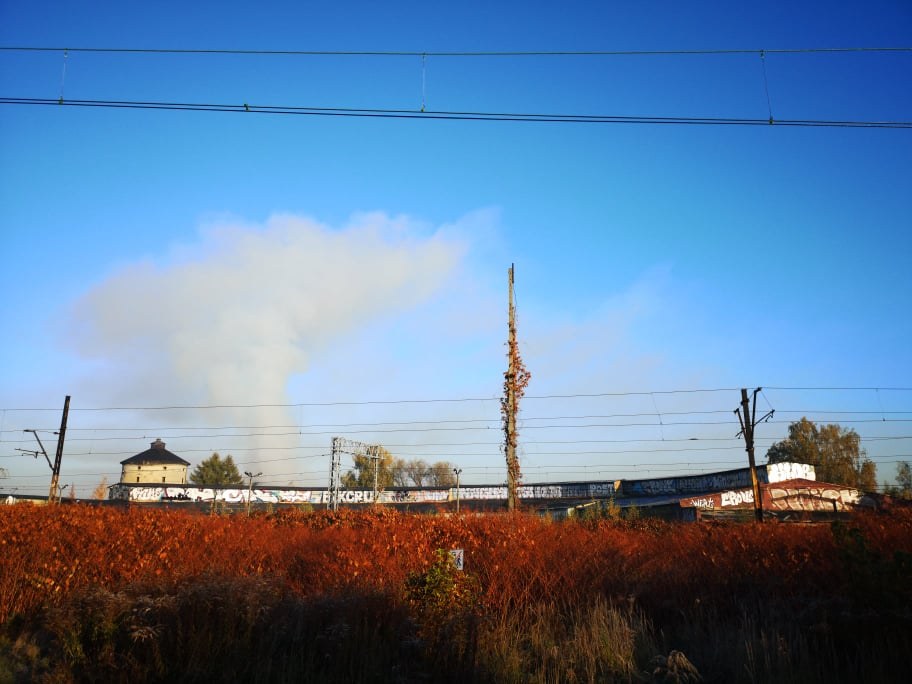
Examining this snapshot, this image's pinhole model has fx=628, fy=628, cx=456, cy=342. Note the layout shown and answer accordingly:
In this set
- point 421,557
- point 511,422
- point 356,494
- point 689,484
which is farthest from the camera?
point 356,494

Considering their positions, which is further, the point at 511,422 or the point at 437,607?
the point at 511,422

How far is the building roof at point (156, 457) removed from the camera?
79.8m

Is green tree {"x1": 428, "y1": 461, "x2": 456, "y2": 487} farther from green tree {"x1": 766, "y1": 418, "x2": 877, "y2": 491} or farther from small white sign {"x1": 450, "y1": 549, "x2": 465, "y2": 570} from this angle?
small white sign {"x1": 450, "y1": 549, "x2": 465, "y2": 570}

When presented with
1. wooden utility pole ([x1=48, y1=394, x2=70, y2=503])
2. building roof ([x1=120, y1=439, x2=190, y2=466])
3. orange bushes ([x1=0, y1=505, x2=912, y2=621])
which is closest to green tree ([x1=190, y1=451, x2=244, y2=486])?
building roof ([x1=120, y1=439, x2=190, y2=466])

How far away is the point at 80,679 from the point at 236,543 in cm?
582

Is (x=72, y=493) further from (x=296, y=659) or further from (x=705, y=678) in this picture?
(x=705, y=678)

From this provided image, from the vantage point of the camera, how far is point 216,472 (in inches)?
Result: 3878

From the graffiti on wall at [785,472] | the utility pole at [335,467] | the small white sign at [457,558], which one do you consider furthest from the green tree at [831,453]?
the small white sign at [457,558]

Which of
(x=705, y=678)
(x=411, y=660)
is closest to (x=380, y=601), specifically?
(x=411, y=660)

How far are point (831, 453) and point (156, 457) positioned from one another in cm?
7875

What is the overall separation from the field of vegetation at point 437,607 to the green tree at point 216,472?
93005 millimetres

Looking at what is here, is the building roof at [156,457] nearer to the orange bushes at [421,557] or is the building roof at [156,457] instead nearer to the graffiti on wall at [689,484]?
the graffiti on wall at [689,484]

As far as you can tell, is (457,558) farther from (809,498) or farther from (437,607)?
(809,498)

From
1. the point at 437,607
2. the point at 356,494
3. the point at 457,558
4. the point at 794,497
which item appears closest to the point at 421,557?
the point at 457,558
